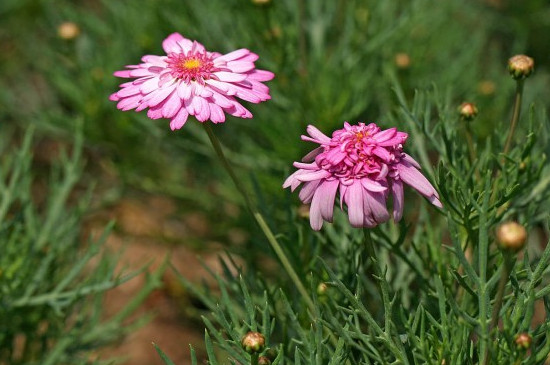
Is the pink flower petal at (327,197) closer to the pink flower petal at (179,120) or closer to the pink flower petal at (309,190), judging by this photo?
the pink flower petal at (309,190)

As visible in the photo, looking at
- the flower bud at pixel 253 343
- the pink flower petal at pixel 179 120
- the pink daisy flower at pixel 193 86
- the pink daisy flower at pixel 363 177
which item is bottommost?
the flower bud at pixel 253 343

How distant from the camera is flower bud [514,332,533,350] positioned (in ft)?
3.17

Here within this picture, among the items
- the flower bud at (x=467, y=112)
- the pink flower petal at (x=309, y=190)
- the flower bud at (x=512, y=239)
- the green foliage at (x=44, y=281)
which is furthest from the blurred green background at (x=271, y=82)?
the flower bud at (x=512, y=239)

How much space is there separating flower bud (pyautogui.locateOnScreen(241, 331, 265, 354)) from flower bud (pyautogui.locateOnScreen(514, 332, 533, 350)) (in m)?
0.36

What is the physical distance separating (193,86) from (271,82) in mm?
982

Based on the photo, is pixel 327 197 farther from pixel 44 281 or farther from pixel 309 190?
pixel 44 281

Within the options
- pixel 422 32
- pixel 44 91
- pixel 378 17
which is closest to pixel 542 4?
pixel 422 32

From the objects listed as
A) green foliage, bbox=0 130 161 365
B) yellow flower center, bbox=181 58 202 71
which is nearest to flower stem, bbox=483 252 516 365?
yellow flower center, bbox=181 58 202 71

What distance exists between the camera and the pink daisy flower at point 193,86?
3.41 ft

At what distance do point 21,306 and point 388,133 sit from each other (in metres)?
1.01

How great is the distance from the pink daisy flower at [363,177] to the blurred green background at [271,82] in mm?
866

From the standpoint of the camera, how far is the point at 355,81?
203 cm

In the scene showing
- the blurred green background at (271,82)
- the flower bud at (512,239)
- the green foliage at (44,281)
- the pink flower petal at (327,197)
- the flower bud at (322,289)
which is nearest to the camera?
the flower bud at (512,239)

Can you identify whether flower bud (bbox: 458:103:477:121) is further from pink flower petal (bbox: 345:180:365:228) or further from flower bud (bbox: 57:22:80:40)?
flower bud (bbox: 57:22:80:40)
